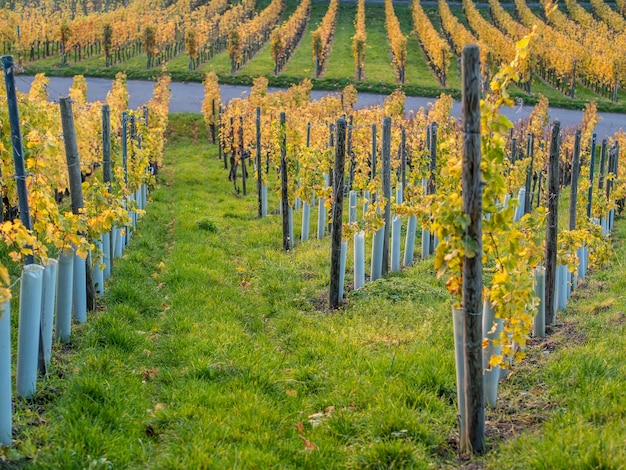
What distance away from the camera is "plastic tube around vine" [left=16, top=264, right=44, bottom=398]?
16.2 feet

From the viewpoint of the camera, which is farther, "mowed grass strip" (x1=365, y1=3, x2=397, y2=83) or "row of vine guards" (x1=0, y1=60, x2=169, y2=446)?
"mowed grass strip" (x1=365, y1=3, x2=397, y2=83)

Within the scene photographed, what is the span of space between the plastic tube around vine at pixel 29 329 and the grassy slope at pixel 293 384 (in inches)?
8.4

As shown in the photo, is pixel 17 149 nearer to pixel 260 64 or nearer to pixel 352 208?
pixel 352 208

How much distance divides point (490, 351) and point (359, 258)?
159 inches

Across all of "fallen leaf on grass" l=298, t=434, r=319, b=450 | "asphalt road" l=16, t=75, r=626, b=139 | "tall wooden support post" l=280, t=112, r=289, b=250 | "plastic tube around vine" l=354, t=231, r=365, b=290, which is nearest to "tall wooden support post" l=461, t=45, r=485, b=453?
"fallen leaf on grass" l=298, t=434, r=319, b=450

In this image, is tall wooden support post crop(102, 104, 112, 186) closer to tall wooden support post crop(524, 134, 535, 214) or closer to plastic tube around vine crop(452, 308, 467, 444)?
plastic tube around vine crop(452, 308, 467, 444)

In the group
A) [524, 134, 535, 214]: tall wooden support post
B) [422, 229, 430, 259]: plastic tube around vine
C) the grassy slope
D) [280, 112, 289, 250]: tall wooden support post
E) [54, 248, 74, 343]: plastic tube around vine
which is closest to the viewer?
the grassy slope

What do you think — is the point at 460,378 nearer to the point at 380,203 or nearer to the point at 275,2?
the point at 380,203

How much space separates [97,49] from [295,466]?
205ft

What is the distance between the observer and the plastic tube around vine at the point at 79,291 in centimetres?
723

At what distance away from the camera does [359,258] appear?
914cm

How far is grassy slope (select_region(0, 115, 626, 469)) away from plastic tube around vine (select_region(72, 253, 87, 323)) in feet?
0.76

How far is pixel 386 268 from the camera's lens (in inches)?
401

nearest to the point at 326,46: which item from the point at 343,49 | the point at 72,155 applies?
the point at 343,49
